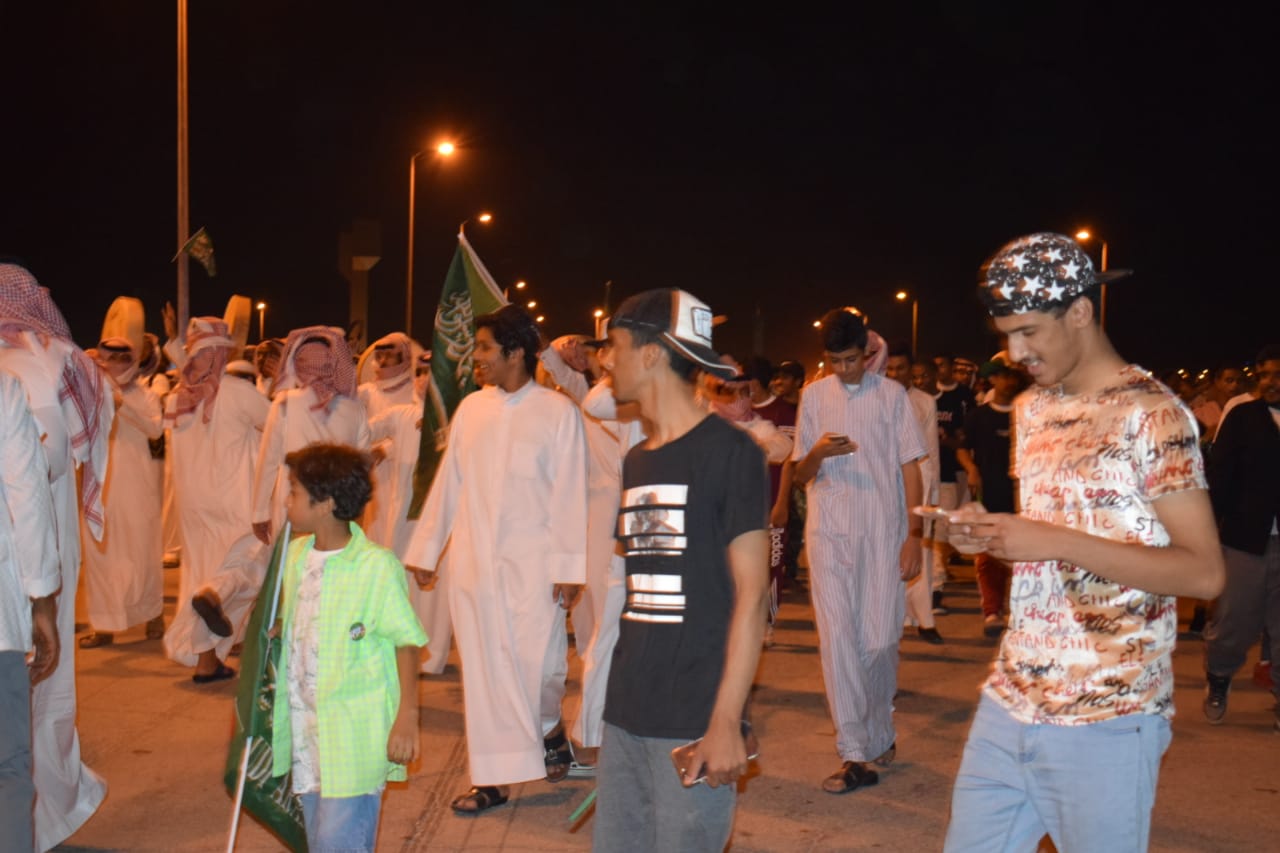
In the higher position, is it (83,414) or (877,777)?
(83,414)

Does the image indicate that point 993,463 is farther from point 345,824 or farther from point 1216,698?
point 345,824

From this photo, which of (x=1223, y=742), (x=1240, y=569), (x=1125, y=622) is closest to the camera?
(x=1125, y=622)

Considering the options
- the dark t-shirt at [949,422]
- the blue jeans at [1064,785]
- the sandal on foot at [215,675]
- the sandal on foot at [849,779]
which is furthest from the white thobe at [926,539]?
the blue jeans at [1064,785]

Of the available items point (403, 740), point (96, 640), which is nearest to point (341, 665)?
point (403, 740)

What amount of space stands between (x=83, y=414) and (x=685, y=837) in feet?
10.9

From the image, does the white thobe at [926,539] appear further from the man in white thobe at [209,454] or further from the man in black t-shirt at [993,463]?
the man in white thobe at [209,454]

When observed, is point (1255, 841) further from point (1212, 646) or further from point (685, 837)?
point (685, 837)

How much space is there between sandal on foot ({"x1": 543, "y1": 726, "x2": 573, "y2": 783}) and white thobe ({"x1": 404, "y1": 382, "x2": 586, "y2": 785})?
0.56m

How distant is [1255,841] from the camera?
5.77 meters

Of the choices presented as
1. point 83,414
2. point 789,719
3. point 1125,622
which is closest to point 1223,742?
point 789,719

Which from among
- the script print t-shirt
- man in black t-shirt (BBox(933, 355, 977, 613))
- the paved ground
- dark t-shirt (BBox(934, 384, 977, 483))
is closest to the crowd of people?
the script print t-shirt

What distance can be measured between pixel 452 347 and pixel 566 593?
180 cm

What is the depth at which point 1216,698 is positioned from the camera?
26.3 feet

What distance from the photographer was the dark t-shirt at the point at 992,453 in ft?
35.8
